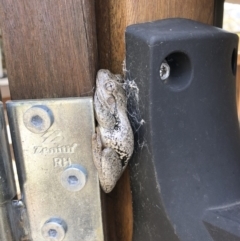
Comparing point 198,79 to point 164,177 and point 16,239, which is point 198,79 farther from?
point 16,239

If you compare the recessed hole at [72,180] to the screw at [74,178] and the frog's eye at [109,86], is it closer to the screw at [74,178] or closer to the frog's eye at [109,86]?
the screw at [74,178]

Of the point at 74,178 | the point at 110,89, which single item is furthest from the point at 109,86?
the point at 74,178

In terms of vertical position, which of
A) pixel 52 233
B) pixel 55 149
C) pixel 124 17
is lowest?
pixel 52 233

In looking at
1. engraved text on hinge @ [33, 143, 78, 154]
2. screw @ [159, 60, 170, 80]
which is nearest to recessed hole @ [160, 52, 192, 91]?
screw @ [159, 60, 170, 80]

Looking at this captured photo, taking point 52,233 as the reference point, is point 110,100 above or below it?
above

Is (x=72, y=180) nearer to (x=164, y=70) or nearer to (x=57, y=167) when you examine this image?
(x=57, y=167)
